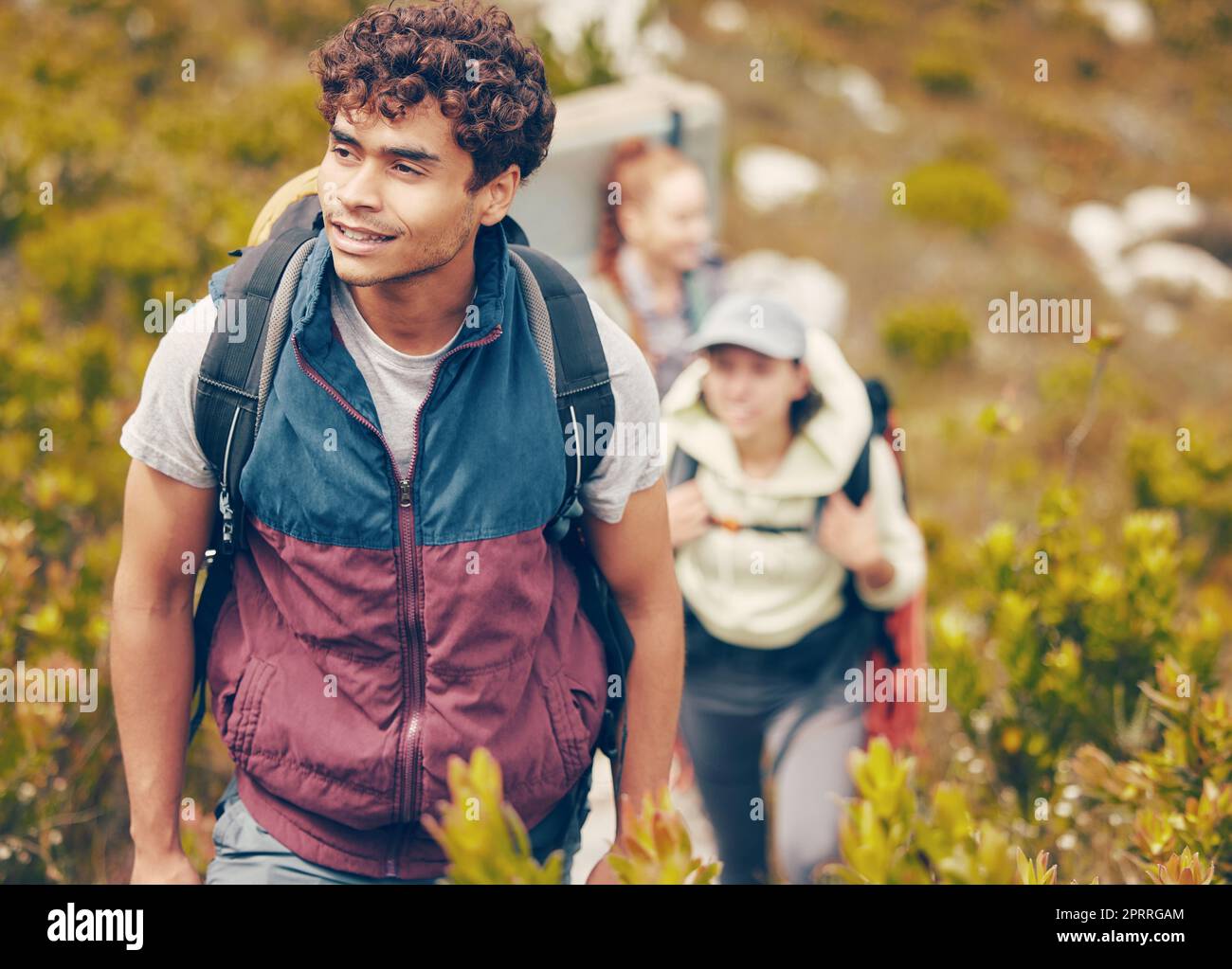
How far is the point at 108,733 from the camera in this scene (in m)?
3.24

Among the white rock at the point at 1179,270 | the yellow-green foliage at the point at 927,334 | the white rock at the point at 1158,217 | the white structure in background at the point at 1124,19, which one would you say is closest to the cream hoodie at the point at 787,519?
the yellow-green foliage at the point at 927,334

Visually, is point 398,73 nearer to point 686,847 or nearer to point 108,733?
point 686,847

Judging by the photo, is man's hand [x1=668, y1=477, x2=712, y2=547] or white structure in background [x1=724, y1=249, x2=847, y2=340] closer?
man's hand [x1=668, y1=477, x2=712, y2=547]

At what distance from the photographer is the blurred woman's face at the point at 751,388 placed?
3137mm

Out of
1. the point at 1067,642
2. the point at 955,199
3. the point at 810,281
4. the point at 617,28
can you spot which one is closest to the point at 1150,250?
the point at 955,199

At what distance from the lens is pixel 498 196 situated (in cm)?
179

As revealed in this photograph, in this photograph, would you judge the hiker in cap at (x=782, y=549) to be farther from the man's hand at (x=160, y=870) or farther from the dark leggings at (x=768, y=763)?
the man's hand at (x=160, y=870)

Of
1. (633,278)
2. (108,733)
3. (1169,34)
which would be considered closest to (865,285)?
(633,278)

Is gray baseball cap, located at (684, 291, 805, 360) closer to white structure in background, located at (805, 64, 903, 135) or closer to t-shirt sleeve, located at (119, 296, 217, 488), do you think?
t-shirt sleeve, located at (119, 296, 217, 488)

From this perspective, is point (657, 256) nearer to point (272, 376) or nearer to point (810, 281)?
point (272, 376)

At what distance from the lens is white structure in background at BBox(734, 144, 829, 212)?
11.6 meters

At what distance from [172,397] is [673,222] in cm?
328

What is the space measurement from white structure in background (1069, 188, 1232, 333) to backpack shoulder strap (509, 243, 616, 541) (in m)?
11.8

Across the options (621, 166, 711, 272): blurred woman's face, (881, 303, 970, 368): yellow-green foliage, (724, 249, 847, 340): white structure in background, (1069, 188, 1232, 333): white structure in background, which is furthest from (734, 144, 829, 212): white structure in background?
(621, 166, 711, 272): blurred woman's face
